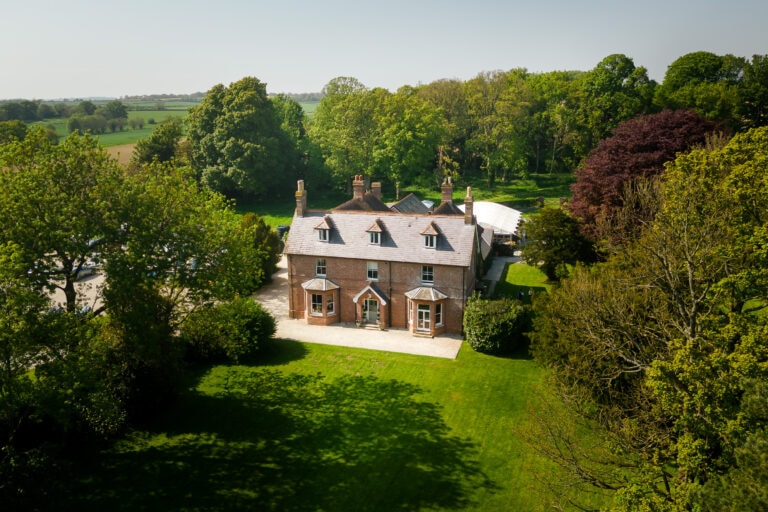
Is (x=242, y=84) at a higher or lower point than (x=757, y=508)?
higher

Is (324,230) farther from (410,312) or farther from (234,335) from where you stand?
(234,335)

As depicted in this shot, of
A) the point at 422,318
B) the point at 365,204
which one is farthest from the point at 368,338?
the point at 365,204

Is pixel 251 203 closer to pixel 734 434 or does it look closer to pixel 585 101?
pixel 585 101

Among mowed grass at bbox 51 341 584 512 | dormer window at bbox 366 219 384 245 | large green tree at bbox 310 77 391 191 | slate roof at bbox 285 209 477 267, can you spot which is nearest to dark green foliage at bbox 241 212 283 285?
slate roof at bbox 285 209 477 267

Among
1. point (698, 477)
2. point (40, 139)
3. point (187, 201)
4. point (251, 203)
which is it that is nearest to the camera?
point (698, 477)

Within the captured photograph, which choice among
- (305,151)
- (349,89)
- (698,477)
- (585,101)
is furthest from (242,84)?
(698,477)

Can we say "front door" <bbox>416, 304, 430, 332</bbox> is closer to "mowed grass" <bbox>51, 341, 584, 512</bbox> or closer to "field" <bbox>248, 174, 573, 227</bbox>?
"mowed grass" <bbox>51, 341, 584, 512</bbox>
